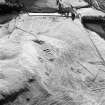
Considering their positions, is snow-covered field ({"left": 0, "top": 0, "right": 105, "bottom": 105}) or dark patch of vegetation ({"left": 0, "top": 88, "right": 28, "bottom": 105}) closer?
dark patch of vegetation ({"left": 0, "top": 88, "right": 28, "bottom": 105})

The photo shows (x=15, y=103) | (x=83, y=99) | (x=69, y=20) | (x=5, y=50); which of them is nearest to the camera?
(x=15, y=103)

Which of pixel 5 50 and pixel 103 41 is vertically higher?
pixel 5 50

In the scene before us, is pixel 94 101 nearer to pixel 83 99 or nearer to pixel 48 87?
pixel 83 99

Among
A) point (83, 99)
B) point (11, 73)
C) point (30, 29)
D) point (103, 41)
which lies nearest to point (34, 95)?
point (11, 73)

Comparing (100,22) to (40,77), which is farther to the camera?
(100,22)

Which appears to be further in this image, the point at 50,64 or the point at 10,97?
the point at 50,64

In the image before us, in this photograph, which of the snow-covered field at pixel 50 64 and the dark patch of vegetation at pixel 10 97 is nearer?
the dark patch of vegetation at pixel 10 97

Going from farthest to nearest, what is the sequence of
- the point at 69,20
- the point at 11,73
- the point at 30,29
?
1. the point at 69,20
2. the point at 30,29
3. the point at 11,73

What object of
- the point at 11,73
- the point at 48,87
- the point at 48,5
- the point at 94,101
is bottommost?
the point at 94,101

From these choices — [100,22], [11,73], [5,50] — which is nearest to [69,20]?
[100,22]

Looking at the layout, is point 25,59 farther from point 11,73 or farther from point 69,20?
point 69,20
